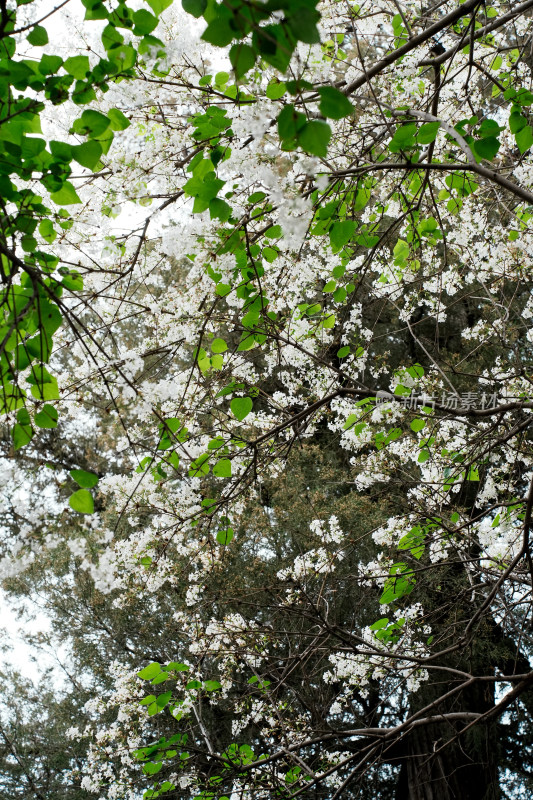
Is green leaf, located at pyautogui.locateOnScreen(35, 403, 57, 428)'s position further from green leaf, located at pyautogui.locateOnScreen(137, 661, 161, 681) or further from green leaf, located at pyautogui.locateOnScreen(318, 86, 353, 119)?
green leaf, located at pyautogui.locateOnScreen(137, 661, 161, 681)

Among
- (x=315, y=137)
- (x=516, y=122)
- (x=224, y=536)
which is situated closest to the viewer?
(x=315, y=137)

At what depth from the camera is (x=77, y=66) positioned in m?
1.23

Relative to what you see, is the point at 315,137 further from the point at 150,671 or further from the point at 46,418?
the point at 150,671

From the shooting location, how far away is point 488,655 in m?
5.61

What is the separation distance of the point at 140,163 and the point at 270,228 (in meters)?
0.86

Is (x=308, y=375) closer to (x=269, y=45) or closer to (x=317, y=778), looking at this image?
(x=317, y=778)

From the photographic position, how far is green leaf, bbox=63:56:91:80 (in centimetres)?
122

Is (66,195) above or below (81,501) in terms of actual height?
above

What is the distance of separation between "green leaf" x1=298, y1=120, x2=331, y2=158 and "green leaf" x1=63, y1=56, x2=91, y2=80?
0.74 meters

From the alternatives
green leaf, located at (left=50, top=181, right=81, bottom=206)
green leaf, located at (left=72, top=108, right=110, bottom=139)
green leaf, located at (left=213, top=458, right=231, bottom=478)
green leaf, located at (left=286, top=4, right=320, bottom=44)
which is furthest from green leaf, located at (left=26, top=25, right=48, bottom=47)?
green leaf, located at (left=213, top=458, right=231, bottom=478)

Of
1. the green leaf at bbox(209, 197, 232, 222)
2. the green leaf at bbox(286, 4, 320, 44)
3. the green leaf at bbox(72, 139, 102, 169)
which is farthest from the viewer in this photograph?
the green leaf at bbox(209, 197, 232, 222)

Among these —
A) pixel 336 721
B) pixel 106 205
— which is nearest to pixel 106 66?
pixel 106 205

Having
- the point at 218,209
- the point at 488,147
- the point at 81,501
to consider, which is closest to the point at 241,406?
the point at 218,209

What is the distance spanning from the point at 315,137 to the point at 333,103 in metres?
0.08
